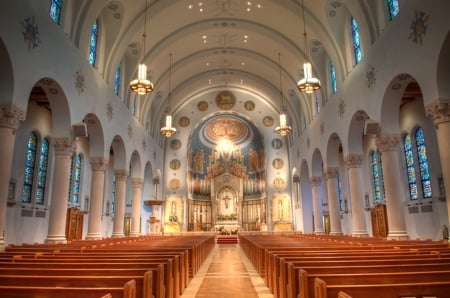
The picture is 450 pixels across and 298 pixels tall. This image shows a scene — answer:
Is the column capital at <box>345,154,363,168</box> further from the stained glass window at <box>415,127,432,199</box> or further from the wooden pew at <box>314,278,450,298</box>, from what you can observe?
the wooden pew at <box>314,278,450,298</box>

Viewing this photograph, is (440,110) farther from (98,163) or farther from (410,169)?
(98,163)

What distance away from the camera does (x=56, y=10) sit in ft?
40.9

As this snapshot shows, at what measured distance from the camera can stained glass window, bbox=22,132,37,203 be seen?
14.9 meters

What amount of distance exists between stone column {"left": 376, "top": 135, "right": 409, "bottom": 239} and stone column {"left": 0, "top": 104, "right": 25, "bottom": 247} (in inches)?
480

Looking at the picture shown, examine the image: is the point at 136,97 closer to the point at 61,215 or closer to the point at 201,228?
the point at 61,215

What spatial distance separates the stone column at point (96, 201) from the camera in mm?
15672

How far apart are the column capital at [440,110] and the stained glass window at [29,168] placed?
1552 cm

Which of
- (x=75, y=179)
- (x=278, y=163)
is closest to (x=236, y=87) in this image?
(x=278, y=163)

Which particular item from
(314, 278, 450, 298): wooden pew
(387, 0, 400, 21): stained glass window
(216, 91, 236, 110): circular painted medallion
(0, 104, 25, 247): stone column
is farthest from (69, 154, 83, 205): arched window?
(314, 278, 450, 298): wooden pew

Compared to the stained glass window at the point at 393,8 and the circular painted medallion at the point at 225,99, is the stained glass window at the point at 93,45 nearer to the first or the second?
the stained glass window at the point at 393,8

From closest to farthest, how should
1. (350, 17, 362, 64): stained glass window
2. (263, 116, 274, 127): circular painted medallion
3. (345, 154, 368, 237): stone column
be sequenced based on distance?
(350, 17, 362, 64): stained glass window → (345, 154, 368, 237): stone column → (263, 116, 274, 127): circular painted medallion

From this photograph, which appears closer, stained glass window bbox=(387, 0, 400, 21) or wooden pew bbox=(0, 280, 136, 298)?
wooden pew bbox=(0, 280, 136, 298)

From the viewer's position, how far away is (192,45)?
23.8 meters

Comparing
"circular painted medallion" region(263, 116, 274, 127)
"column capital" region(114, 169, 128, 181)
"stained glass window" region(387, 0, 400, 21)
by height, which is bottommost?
"column capital" region(114, 169, 128, 181)
